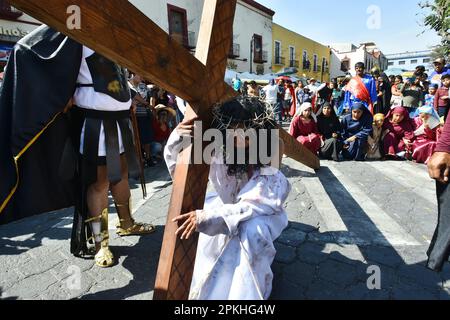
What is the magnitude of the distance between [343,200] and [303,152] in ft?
2.30

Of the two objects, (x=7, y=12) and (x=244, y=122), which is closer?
(x=244, y=122)

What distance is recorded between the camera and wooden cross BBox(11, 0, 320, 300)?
2.71ft

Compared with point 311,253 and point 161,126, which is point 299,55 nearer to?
point 161,126

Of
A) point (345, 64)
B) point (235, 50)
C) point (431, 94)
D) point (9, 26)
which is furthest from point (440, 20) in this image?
point (345, 64)

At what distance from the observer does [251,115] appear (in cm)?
150

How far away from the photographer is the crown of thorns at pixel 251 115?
1406 millimetres

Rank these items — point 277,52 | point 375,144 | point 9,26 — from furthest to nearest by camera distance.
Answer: point 277,52 < point 9,26 < point 375,144

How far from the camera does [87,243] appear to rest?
7.33 feet

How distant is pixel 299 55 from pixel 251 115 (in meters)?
29.8

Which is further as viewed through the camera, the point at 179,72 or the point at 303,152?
the point at 303,152

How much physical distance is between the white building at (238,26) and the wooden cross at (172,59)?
47.5 feet
